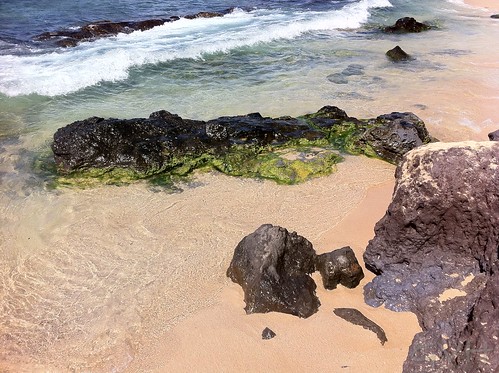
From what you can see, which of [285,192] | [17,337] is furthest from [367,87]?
[17,337]

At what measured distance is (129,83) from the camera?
1295cm

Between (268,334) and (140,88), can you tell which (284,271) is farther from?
(140,88)

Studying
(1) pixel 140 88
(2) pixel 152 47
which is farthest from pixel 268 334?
(2) pixel 152 47

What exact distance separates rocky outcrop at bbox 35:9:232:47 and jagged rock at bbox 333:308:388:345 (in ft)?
47.9

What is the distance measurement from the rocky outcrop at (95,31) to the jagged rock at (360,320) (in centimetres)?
1460

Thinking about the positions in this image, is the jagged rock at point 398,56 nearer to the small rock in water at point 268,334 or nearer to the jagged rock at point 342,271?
the jagged rock at point 342,271

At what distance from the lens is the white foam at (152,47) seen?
41.2 feet

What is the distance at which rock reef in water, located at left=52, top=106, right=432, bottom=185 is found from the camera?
8094mm

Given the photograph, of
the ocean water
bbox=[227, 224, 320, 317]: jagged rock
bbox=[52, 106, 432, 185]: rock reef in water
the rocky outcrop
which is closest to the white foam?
the ocean water

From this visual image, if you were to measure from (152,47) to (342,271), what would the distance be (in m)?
13.0

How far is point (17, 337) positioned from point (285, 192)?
14.3 feet

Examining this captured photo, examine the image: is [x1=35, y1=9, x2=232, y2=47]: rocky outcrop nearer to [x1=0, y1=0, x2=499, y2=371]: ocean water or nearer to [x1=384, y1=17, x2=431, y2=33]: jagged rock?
[x1=0, y1=0, x2=499, y2=371]: ocean water

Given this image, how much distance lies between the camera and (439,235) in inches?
207

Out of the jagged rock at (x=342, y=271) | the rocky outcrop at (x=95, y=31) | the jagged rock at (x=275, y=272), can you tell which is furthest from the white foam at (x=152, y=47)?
the jagged rock at (x=342, y=271)
